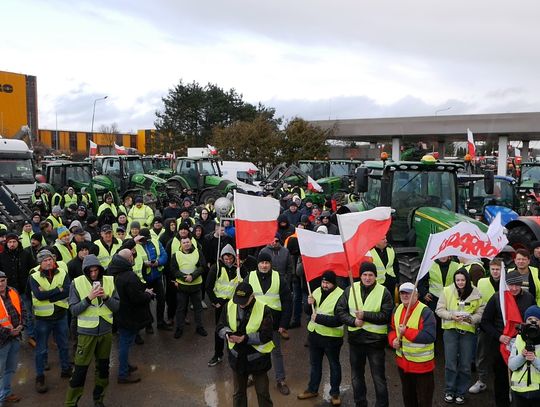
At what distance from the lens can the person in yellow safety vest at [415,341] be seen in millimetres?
4427

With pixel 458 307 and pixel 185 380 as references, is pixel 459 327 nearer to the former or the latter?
pixel 458 307

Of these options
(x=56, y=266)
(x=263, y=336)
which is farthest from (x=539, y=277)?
(x=56, y=266)

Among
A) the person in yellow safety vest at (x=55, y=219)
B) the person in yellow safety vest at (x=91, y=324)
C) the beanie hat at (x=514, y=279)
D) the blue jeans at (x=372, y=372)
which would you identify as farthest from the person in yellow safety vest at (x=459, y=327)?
the person in yellow safety vest at (x=55, y=219)

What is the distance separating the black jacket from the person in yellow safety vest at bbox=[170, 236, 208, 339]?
1179 millimetres

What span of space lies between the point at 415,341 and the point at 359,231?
129cm

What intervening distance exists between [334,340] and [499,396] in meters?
1.77

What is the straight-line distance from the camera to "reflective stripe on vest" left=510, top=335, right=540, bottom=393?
3938 mm

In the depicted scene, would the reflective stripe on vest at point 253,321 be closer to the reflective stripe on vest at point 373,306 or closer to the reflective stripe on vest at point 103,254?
the reflective stripe on vest at point 373,306

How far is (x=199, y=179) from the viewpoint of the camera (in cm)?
1836

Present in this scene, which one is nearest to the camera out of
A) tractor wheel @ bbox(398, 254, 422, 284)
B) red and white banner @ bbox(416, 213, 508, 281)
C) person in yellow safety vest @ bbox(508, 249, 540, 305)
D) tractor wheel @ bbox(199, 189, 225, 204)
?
red and white banner @ bbox(416, 213, 508, 281)

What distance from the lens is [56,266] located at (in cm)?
569

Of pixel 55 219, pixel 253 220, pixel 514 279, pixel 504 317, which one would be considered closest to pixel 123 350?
pixel 253 220

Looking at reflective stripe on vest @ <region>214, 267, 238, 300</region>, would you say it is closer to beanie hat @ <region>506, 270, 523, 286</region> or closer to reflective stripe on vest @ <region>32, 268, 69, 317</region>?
reflective stripe on vest @ <region>32, 268, 69, 317</region>

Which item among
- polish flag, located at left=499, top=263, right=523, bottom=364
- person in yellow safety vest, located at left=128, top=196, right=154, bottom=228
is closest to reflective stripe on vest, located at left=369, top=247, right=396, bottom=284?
polish flag, located at left=499, top=263, right=523, bottom=364
